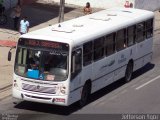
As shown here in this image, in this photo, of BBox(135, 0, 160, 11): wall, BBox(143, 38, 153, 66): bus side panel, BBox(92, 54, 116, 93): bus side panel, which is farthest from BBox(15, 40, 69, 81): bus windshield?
BBox(135, 0, 160, 11): wall

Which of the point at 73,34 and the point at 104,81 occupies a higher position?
the point at 73,34

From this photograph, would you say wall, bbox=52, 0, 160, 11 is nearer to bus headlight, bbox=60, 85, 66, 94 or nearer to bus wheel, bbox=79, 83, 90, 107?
bus wheel, bbox=79, 83, 90, 107

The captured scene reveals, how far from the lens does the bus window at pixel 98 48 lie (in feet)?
73.0

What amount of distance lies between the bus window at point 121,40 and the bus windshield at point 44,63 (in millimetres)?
4290

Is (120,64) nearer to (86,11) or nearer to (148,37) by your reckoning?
(148,37)

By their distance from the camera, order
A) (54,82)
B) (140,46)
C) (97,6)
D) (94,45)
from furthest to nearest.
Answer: (97,6)
(140,46)
(94,45)
(54,82)

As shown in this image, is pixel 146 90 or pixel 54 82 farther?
pixel 146 90

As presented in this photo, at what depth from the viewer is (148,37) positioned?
2770 cm

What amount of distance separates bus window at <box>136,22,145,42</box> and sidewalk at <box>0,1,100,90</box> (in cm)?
559

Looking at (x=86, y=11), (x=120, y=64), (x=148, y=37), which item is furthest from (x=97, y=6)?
(x=120, y=64)

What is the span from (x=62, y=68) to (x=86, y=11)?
64.1 ft

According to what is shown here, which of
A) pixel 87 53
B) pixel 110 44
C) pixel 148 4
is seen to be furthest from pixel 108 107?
pixel 148 4

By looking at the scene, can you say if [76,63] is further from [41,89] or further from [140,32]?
[140,32]

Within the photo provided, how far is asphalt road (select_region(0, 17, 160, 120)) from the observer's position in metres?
20.2
